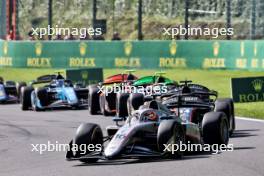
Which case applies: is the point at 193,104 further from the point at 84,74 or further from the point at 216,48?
the point at 216,48

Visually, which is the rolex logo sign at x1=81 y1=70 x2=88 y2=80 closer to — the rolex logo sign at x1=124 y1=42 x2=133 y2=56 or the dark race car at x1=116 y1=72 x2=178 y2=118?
the rolex logo sign at x1=124 y1=42 x2=133 y2=56

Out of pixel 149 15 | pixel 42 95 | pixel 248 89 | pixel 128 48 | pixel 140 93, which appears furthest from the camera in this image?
pixel 149 15

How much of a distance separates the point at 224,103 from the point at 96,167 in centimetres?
488

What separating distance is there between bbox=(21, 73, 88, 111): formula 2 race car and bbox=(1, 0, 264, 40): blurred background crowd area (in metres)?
12.4

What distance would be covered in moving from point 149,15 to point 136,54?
6.57 meters

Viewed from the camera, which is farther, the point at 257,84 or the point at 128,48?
the point at 128,48

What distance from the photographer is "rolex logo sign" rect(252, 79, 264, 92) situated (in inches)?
888

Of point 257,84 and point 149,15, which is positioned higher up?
point 149,15

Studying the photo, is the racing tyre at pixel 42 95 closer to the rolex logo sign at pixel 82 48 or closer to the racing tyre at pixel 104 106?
the racing tyre at pixel 104 106

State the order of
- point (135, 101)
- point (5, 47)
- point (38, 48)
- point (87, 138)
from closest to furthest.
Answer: point (87, 138), point (135, 101), point (38, 48), point (5, 47)

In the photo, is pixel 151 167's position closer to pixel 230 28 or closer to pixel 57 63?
pixel 230 28

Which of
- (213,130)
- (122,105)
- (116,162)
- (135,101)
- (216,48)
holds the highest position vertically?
(216,48)

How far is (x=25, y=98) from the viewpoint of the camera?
2283cm

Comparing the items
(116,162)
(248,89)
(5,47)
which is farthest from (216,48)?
(116,162)
